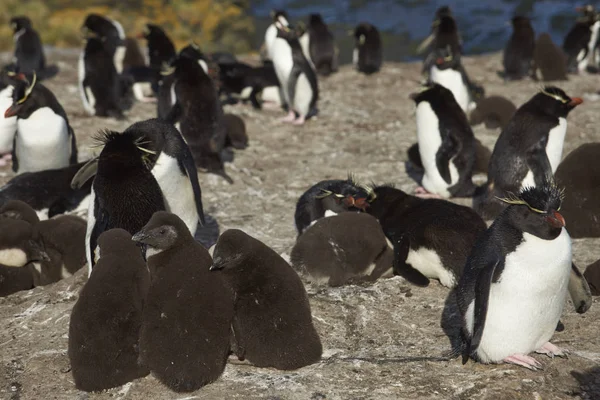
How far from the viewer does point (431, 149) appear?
24.6 feet

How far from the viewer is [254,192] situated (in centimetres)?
779

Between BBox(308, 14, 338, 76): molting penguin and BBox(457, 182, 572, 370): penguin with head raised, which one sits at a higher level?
BBox(308, 14, 338, 76): molting penguin

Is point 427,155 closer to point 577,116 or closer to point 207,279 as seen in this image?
point 577,116

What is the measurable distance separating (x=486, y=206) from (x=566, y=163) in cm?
71

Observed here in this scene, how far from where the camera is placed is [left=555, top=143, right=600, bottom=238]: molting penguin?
6.08m

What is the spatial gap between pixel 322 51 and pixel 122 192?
8.16 meters

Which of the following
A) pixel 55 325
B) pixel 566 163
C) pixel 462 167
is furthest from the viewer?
pixel 462 167

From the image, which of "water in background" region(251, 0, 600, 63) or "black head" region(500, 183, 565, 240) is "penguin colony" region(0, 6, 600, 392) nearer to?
"black head" region(500, 183, 565, 240)

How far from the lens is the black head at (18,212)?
6059 mm

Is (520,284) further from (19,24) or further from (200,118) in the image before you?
(19,24)

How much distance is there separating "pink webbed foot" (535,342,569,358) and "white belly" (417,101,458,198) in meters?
3.25

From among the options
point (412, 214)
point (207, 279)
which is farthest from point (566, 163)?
point (207, 279)

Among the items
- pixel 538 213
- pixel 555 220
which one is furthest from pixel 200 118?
pixel 555 220

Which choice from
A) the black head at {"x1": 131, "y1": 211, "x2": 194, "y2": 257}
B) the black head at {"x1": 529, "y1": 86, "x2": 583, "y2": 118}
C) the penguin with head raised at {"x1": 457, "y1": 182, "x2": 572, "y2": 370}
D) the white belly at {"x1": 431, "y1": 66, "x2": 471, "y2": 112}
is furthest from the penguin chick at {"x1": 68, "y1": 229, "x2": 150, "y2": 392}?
the white belly at {"x1": 431, "y1": 66, "x2": 471, "y2": 112}
